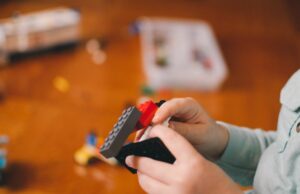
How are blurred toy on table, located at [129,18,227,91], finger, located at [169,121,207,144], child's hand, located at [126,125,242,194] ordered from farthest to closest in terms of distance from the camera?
blurred toy on table, located at [129,18,227,91]
finger, located at [169,121,207,144]
child's hand, located at [126,125,242,194]

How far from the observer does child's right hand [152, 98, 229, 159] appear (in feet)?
1.48

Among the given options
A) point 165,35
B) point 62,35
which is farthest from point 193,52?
point 62,35

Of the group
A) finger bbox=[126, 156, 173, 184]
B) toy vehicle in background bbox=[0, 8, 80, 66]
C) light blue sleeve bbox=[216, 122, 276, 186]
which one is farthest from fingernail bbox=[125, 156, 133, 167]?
toy vehicle in background bbox=[0, 8, 80, 66]

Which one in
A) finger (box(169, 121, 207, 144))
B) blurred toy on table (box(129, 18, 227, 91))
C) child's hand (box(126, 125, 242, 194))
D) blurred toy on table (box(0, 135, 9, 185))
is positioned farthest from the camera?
blurred toy on table (box(129, 18, 227, 91))

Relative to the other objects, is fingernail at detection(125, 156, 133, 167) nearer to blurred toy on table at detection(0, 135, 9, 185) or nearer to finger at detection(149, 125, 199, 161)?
finger at detection(149, 125, 199, 161)

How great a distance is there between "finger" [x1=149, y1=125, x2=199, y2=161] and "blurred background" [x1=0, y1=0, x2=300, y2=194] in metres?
0.33

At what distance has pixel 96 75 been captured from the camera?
37.3 inches

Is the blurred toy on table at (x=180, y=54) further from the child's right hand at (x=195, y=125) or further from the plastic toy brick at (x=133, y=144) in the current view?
the plastic toy brick at (x=133, y=144)

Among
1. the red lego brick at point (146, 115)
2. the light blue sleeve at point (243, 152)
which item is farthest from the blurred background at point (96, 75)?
the red lego brick at point (146, 115)

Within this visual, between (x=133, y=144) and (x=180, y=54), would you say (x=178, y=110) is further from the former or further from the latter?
(x=180, y=54)

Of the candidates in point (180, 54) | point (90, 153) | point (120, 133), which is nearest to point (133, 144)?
point (120, 133)

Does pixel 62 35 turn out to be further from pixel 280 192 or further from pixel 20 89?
pixel 280 192

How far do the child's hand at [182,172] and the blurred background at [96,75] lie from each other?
1.00ft

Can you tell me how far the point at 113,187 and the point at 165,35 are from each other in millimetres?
545
